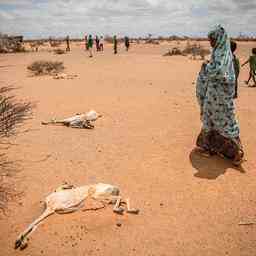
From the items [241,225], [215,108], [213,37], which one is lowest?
[241,225]

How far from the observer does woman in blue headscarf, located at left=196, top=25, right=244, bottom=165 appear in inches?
223

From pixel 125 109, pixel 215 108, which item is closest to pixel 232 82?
pixel 215 108

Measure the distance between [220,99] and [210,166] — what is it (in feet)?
3.72

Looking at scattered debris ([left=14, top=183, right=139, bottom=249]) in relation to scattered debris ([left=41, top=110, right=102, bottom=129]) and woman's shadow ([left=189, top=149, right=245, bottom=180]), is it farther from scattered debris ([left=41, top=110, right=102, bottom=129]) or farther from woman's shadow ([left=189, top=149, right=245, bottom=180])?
scattered debris ([left=41, top=110, right=102, bottom=129])

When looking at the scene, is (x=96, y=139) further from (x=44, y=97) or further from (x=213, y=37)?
(x=44, y=97)

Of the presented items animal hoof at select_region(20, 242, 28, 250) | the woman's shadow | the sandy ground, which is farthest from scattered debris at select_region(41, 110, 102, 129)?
animal hoof at select_region(20, 242, 28, 250)

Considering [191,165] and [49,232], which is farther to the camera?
[191,165]

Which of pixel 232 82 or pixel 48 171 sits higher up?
pixel 232 82

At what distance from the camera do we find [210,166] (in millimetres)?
6023

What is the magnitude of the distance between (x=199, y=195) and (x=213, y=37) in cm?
247

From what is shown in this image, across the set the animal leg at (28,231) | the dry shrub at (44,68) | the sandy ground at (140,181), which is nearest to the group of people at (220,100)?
the sandy ground at (140,181)

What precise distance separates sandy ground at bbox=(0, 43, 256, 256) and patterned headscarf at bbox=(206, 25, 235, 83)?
1.49 m

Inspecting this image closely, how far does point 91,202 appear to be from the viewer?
4.69 meters

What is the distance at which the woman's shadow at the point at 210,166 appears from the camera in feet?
18.9
